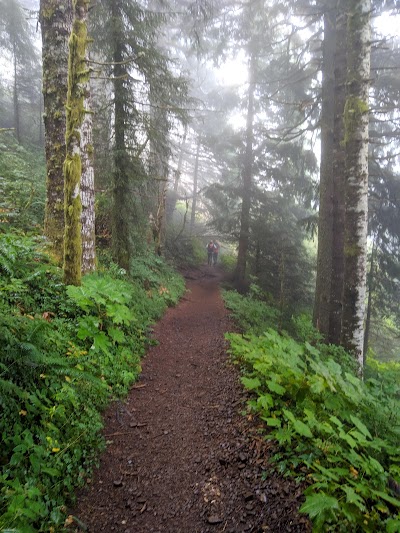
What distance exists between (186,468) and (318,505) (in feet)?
5.51

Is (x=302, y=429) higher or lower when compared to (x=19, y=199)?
lower

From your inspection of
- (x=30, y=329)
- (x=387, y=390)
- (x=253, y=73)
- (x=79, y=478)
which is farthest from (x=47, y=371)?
(x=253, y=73)

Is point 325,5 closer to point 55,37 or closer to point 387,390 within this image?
point 55,37

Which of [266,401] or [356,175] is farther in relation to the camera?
[356,175]

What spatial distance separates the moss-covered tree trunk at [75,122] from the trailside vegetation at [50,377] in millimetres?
769

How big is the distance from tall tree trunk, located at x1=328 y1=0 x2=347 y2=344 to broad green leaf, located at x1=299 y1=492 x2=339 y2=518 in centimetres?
702

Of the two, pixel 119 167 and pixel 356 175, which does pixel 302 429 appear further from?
pixel 119 167

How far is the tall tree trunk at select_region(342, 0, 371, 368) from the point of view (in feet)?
21.6

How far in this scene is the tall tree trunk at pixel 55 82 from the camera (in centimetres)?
672

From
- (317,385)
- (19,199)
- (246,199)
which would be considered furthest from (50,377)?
(246,199)

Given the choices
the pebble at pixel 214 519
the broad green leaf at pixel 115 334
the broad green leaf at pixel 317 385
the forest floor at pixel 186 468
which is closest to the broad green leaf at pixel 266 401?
the forest floor at pixel 186 468

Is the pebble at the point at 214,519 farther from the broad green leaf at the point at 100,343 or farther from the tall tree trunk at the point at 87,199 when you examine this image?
the tall tree trunk at the point at 87,199

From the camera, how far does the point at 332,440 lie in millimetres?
3135

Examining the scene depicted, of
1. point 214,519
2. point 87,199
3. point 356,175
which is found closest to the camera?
point 214,519
